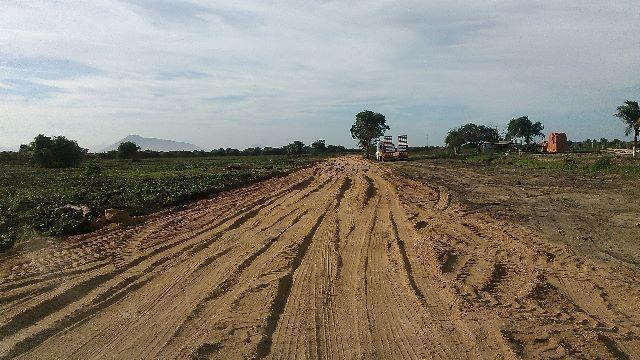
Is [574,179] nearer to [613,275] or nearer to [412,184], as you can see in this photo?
[412,184]

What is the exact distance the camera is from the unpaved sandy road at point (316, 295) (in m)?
5.21

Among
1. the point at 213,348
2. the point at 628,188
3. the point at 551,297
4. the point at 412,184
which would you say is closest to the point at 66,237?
the point at 213,348

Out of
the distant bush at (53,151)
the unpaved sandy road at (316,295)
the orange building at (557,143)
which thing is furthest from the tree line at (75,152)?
the orange building at (557,143)

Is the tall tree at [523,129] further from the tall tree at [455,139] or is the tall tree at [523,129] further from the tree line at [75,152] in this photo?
the tree line at [75,152]

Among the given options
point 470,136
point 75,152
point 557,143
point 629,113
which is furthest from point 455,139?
point 75,152

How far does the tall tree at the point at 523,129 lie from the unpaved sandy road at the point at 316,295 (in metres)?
59.9

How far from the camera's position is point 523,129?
65.8 m

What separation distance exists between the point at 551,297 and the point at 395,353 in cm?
278

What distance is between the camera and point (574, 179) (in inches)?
848

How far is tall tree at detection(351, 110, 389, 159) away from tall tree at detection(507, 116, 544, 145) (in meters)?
22.9

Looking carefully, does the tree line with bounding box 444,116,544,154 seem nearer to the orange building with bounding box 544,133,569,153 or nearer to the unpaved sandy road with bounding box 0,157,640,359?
the orange building with bounding box 544,133,569,153

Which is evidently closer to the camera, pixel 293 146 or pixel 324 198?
pixel 324 198

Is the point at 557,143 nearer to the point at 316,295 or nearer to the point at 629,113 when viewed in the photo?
the point at 629,113

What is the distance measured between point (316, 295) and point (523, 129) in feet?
216
